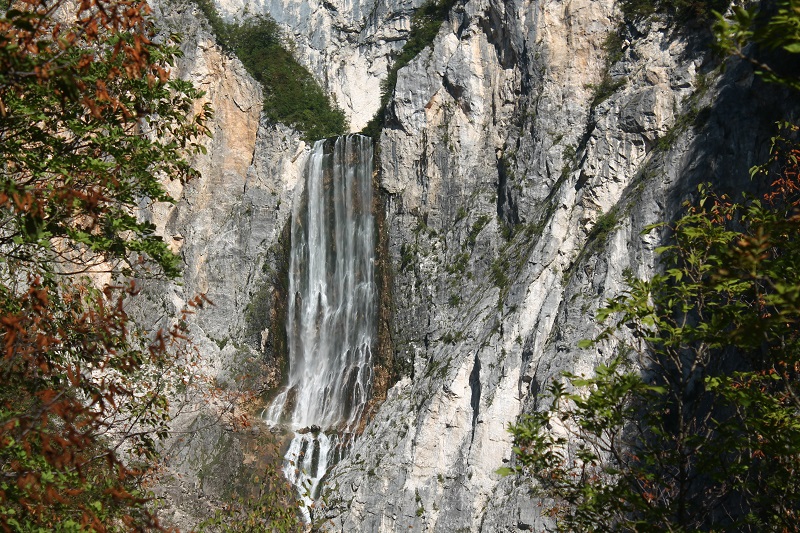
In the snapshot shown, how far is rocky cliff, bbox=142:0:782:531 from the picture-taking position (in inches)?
848

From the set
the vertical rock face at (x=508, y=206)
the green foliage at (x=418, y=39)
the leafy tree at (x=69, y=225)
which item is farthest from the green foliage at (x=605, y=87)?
the leafy tree at (x=69, y=225)

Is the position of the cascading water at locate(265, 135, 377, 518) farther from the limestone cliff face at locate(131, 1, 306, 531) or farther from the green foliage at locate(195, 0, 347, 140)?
the green foliage at locate(195, 0, 347, 140)

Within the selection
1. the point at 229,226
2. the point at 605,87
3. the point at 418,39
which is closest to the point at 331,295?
the point at 229,226

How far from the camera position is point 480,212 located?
27.5 metres

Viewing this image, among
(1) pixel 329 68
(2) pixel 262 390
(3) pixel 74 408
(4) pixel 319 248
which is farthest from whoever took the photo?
(1) pixel 329 68

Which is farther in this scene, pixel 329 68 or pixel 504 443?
pixel 329 68

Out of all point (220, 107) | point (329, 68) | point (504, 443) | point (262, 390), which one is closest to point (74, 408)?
point (504, 443)

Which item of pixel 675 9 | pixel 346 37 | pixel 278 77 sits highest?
pixel 346 37

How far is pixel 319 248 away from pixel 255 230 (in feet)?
10.4

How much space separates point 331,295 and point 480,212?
672 centimetres

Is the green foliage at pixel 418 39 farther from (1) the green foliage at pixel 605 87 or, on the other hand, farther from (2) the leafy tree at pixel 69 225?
(2) the leafy tree at pixel 69 225

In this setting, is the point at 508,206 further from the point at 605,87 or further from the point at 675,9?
the point at 675,9

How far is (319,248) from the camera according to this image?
30.5m

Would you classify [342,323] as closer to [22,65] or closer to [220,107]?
[220,107]
